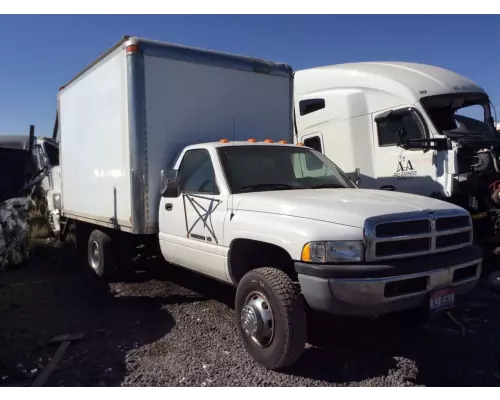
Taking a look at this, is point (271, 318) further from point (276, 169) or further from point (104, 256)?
point (104, 256)

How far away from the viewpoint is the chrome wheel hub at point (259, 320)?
147 inches

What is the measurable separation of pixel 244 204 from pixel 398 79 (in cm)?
465

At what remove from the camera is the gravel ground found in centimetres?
361

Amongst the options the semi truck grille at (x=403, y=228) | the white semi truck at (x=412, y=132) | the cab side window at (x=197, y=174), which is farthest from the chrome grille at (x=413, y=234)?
the white semi truck at (x=412, y=132)

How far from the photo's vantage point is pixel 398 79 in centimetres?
759

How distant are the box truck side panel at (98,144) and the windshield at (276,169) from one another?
1.44 m

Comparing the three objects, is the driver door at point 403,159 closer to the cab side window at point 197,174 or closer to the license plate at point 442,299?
the license plate at point 442,299

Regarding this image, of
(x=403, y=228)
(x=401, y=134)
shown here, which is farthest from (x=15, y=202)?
(x=401, y=134)

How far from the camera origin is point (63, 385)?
350cm

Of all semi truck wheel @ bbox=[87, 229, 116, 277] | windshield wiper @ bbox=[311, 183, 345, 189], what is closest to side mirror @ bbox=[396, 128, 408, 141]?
windshield wiper @ bbox=[311, 183, 345, 189]

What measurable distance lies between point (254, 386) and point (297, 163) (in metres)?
2.45

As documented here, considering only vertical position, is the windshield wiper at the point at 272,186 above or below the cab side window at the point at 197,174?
below

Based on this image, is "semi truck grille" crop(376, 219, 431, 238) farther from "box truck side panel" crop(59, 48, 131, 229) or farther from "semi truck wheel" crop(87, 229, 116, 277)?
"semi truck wheel" crop(87, 229, 116, 277)
